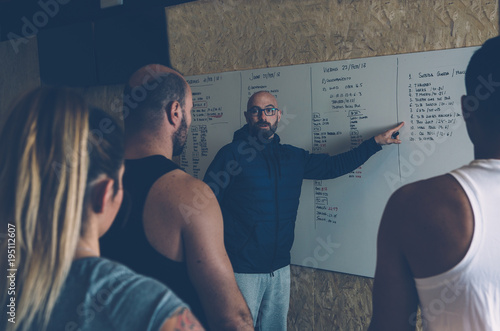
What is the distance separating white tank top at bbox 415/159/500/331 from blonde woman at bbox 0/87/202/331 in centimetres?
46

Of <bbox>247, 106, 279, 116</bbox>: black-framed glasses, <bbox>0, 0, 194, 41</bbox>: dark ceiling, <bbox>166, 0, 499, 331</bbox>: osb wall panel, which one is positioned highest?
<bbox>0, 0, 194, 41</bbox>: dark ceiling

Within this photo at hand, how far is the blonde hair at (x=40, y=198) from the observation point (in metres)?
0.59

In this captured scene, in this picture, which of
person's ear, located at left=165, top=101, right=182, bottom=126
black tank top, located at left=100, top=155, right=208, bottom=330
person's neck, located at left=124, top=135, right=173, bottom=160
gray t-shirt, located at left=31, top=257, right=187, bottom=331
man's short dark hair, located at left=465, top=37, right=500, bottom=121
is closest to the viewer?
gray t-shirt, located at left=31, top=257, right=187, bottom=331

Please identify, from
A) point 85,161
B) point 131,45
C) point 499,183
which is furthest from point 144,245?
point 131,45

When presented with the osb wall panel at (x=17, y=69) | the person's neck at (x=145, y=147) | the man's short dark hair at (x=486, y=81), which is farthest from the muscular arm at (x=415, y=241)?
the osb wall panel at (x=17, y=69)

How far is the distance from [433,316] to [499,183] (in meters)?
0.28

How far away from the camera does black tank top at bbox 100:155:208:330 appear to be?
105cm

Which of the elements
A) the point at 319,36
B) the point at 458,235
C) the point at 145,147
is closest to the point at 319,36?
the point at 319,36

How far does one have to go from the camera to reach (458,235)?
738 mm

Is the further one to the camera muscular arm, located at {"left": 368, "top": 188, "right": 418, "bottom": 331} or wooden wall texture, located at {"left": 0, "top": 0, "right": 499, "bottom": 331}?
wooden wall texture, located at {"left": 0, "top": 0, "right": 499, "bottom": 331}

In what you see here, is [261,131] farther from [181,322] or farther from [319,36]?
[181,322]

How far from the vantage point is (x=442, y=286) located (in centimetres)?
76

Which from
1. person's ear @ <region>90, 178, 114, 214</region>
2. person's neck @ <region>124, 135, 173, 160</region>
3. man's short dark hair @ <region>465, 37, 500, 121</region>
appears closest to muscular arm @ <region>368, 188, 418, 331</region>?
man's short dark hair @ <region>465, 37, 500, 121</region>

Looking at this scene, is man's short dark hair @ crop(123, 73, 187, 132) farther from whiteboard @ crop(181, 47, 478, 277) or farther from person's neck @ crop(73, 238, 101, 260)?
whiteboard @ crop(181, 47, 478, 277)
